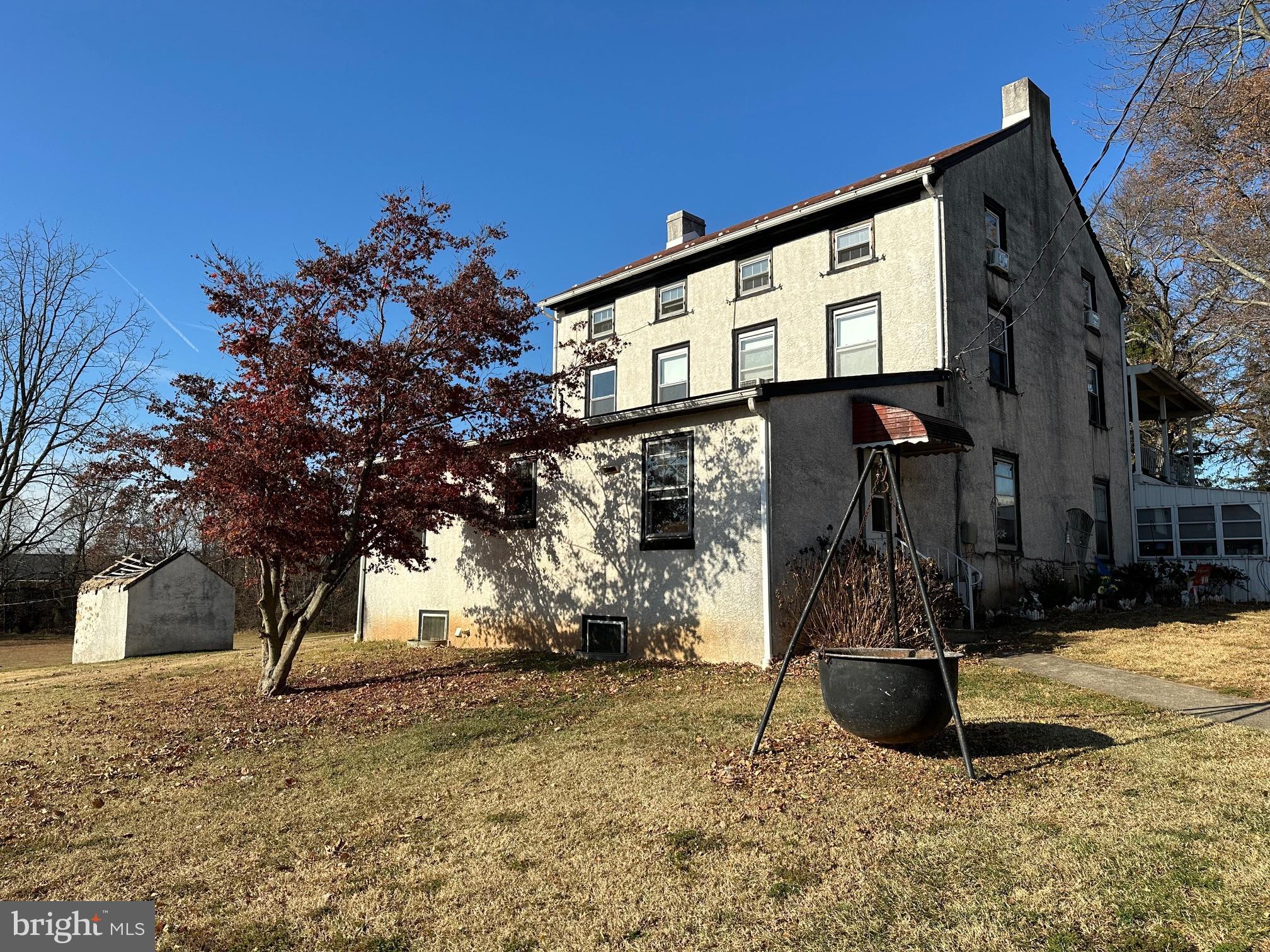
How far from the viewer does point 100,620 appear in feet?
58.7

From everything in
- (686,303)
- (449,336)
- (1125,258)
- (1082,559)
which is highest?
(1125,258)

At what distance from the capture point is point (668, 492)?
38.9ft

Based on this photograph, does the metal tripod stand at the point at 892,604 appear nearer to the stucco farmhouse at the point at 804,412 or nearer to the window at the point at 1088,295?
the stucco farmhouse at the point at 804,412

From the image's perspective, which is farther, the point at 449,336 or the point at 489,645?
the point at 489,645

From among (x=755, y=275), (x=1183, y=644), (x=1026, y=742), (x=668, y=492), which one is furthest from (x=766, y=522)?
(x=755, y=275)

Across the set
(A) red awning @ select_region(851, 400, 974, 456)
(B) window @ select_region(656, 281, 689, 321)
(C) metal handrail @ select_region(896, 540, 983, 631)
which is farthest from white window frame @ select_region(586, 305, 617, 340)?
(C) metal handrail @ select_region(896, 540, 983, 631)

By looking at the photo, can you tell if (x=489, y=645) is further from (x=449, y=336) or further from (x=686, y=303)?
(x=686, y=303)

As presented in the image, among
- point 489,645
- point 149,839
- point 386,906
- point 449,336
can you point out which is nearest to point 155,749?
point 149,839

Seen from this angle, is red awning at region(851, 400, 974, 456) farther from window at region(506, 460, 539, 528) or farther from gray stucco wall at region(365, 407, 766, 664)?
window at region(506, 460, 539, 528)

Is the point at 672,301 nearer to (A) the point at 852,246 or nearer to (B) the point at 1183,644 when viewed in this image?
(A) the point at 852,246

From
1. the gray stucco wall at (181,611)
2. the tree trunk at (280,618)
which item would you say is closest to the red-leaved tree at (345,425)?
the tree trunk at (280,618)

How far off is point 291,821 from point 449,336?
6665 mm

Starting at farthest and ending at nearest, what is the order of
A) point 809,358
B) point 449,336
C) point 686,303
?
point 686,303 → point 809,358 → point 449,336
